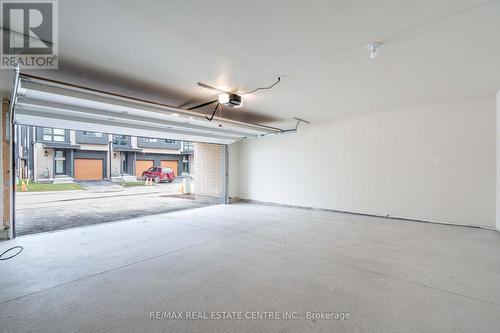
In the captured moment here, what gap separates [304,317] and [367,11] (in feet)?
8.45

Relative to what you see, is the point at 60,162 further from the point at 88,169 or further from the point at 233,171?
the point at 233,171

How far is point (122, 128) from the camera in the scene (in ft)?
15.8

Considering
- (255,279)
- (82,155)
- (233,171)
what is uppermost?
(82,155)

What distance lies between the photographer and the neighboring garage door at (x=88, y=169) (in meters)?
17.0

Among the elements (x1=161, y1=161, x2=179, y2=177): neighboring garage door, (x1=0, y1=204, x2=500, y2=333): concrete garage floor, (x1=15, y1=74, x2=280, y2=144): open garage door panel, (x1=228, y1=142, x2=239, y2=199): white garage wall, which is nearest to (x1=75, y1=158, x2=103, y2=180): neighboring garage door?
(x1=161, y1=161, x2=179, y2=177): neighboring garage door

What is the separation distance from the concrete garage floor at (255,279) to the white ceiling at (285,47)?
8.12ft

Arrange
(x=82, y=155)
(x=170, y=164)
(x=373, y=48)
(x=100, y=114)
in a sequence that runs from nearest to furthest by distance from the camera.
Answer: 1. (x=373, y=48)
2. (x=100, y=114)
3. (x=82, y=155)
4. (x=170, y=164)

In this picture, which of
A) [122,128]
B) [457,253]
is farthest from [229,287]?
[122,128]

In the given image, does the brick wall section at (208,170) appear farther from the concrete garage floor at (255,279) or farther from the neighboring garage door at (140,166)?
the neighboring garage door at (140,166)

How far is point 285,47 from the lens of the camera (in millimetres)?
2578

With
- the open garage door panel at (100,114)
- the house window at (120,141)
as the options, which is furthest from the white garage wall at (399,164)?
the house window at (120,141)

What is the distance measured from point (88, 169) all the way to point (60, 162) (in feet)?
5.66

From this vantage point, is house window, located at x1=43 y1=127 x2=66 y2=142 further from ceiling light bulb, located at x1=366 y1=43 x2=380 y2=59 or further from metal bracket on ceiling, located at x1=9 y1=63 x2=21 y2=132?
ceiling light bulb, located at x1=366 y1=43 x2=380 y2=59

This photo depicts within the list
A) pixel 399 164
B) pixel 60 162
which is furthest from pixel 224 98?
pixel 60 162
